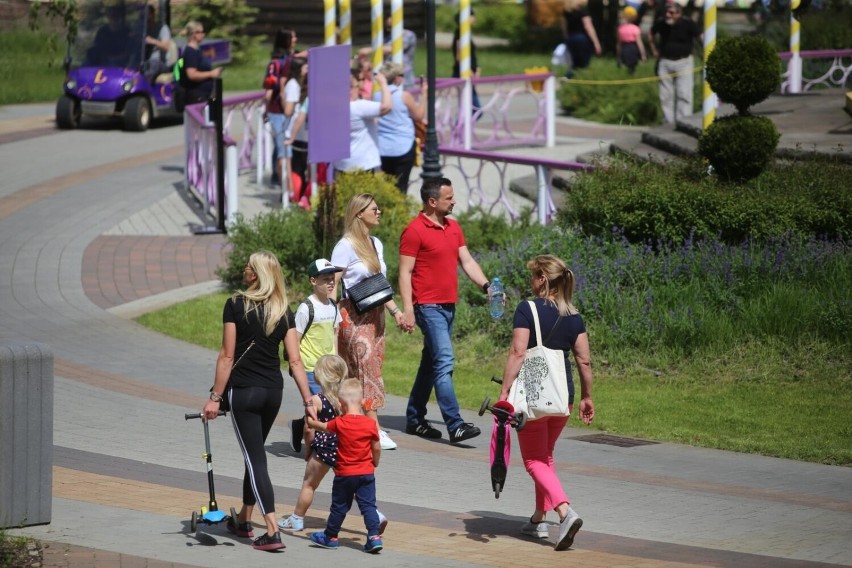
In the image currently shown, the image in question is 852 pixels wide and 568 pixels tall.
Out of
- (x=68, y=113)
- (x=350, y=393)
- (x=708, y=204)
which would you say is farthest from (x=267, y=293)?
(x=68, y=113)

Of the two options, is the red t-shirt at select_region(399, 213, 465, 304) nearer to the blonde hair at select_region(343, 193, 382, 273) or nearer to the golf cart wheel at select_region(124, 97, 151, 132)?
the blonde hair at select_region(343, 193, 382, 273)

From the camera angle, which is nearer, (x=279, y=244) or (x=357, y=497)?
(x=357, y=497)

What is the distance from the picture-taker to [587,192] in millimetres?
13898

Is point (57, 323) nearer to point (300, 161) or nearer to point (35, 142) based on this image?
point (300, 161)

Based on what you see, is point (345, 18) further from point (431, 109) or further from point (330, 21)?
point (431, 109)

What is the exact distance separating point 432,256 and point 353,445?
286 centimetres

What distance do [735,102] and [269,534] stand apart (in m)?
8.66

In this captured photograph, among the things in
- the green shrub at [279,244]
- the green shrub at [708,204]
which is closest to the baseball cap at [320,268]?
the green shrub at [708,204]

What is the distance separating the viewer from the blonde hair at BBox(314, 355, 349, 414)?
25.2 ft

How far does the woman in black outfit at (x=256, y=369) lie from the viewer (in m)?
7.49

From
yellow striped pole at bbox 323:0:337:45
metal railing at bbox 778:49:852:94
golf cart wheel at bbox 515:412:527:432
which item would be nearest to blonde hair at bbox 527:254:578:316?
golf cart wheel at bbox 515:412:527:432

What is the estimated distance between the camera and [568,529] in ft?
24.9

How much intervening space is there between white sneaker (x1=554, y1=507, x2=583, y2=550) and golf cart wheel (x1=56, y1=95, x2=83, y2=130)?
63.2ft

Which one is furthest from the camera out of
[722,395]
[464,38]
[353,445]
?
[464,38]
